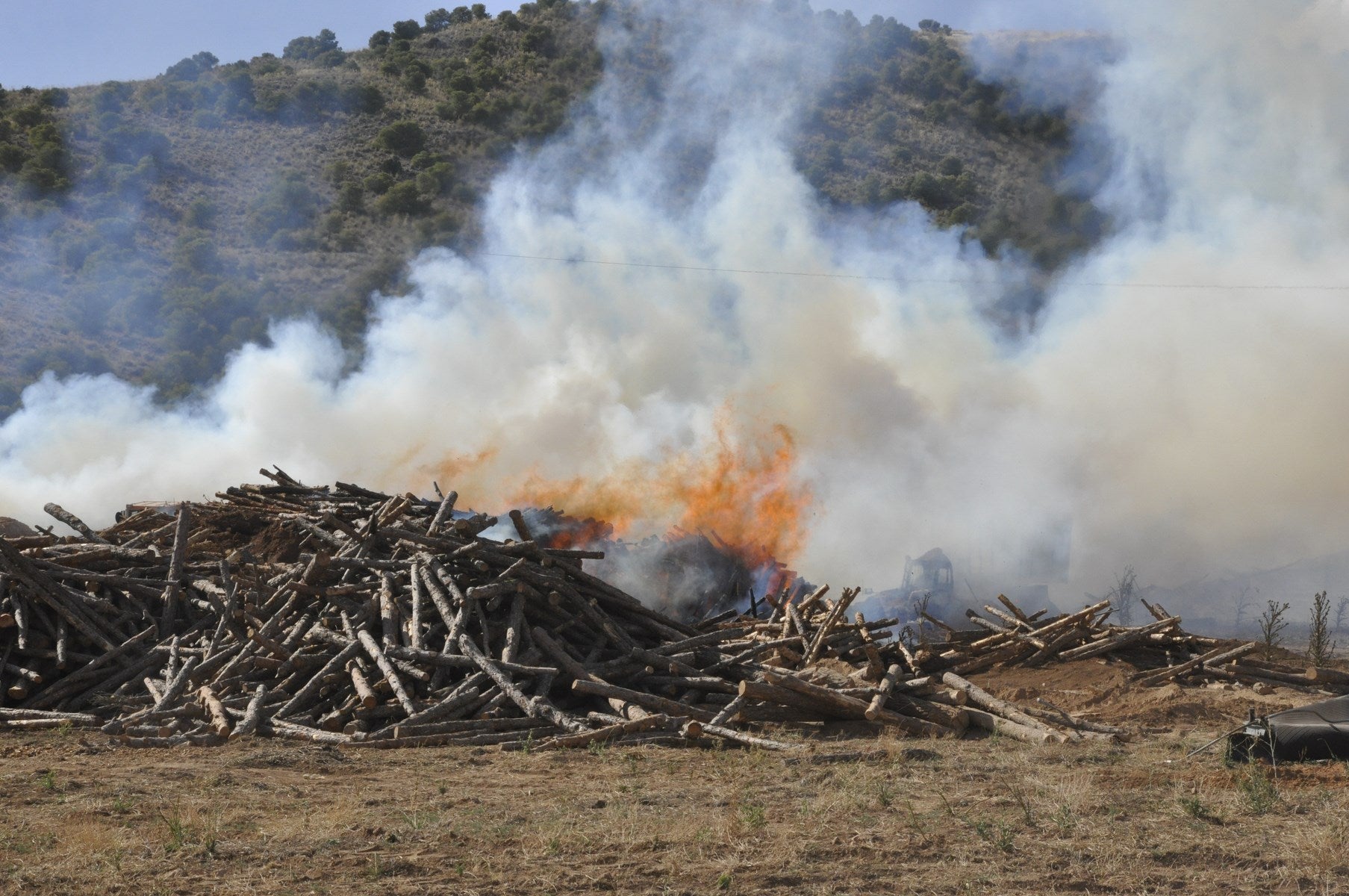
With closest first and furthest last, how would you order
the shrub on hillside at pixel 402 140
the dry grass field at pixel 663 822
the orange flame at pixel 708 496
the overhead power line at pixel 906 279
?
the dry grass field at pixel 663 822
the orange flame at pixel 708 496
the overhead power line at pixel 906 279
the shrub on hillside at pixel 402 140

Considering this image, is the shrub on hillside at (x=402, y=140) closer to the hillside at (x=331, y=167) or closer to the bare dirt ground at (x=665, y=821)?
the hillside at (x=331, y=167)

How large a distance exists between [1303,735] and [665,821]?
5756 mm

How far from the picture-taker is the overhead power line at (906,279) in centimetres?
3881

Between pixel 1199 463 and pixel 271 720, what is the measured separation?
3221 cm

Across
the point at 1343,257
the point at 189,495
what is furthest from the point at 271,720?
the point at 1343,257

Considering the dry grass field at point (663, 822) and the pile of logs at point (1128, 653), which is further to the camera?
the pile of logs at point (1128, 653)

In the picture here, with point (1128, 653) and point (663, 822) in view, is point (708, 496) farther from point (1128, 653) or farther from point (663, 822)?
point (663, 822)

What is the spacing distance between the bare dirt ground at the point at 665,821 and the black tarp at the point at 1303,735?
36 cm

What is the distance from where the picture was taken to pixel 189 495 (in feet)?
116

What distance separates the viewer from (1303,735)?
10289 mm

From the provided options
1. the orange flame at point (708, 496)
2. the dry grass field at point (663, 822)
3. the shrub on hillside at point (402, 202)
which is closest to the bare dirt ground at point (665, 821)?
the dry grass field at point (663, 822)

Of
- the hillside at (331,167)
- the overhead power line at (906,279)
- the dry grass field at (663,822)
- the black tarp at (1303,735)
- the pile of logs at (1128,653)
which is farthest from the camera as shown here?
the hillside at (331,167)

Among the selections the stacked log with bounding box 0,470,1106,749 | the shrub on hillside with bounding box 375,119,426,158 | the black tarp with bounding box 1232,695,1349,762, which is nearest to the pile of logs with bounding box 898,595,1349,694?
the stacked log with bounding box 0,470,1106,749

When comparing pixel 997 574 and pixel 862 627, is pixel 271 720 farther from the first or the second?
pixel 997 574
